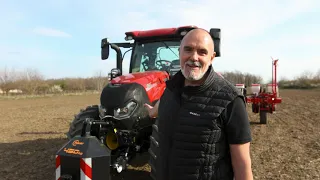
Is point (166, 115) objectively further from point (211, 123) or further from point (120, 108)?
point (120, 108)

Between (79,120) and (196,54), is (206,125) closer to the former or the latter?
(196,54)

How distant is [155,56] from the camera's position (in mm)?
4930

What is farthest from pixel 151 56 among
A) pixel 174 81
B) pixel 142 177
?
pixel 174 81

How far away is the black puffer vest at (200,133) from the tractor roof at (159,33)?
289 centimetres

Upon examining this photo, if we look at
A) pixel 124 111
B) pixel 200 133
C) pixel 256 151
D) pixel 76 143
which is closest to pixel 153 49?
pixel 124 111

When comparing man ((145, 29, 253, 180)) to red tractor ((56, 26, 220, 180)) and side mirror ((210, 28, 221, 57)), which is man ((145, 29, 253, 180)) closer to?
red tractor ((56, 26, 220, 180))

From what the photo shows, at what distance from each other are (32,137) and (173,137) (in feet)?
24.5

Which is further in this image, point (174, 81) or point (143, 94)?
point (143, 94)

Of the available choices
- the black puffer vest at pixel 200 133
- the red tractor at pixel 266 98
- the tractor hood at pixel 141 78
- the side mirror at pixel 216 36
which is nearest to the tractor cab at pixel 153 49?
the tractor hood at pixel 141 78

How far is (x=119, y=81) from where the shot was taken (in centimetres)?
396

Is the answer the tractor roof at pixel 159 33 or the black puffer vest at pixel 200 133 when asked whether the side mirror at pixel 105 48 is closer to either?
the tractor roof at pixel 159 33

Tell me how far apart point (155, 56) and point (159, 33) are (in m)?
0.37

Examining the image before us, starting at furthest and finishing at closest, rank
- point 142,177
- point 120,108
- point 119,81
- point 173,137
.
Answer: point 142,177 → point 119,81 → point 120,108 → point 173,137

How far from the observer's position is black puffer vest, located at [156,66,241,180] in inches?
68.9
